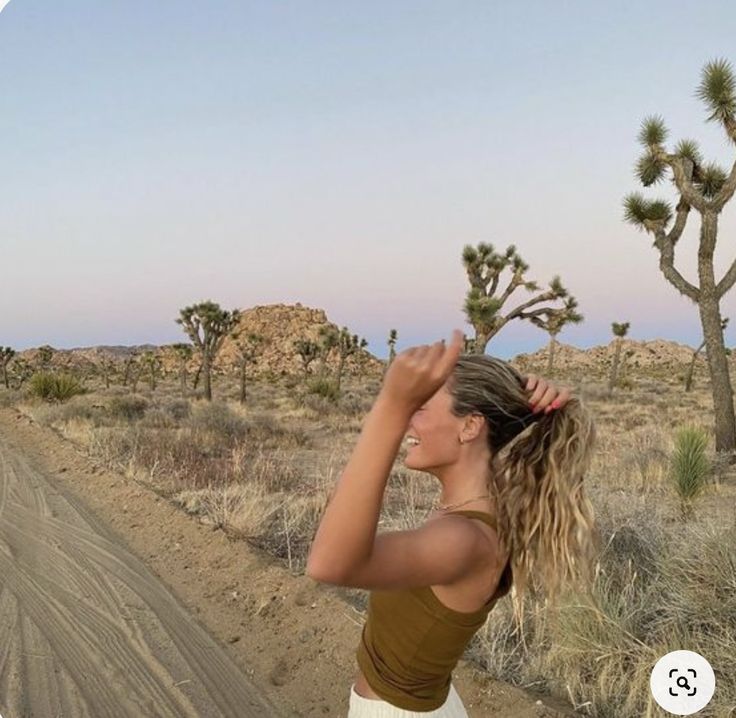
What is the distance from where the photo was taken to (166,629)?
5512 mm

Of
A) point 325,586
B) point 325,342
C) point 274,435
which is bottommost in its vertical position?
point 325,586

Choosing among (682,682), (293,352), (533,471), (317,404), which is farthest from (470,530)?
(293,352)

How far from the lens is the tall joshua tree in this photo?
44.2 feet

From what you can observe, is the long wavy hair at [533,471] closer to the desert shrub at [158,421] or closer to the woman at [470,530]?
the woman at [470,530]

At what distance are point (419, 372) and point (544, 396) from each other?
2.48 ft

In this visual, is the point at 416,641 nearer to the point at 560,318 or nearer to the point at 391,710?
the point at 391,710

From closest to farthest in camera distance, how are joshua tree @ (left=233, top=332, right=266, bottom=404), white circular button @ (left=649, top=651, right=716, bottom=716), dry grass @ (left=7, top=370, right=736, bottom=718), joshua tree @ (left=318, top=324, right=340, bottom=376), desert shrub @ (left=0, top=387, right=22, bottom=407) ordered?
1. white circular button @ (left=649, top=651, right=716, bottom=716)
2. dry grass @ (left=7, top=370, right=736, bottom=718)
3. desert shrub @ (left=0, top=387, right=22, bottom=407)
4. joshua tree @ (left=233, top=332, right=266, bottom=404)
5. joshua tree @ (left=318, top=324, right=340, bottom=376)

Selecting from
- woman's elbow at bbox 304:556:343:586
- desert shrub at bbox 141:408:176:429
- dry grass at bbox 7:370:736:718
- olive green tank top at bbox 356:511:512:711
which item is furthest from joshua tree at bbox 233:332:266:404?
woman's elbow at bbox 304:556:343:586

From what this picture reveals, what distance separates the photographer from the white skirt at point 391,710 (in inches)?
70.0

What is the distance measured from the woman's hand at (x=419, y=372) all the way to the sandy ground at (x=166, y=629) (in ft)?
11.3

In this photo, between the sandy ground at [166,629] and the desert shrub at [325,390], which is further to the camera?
the desert shrub at [325,390]

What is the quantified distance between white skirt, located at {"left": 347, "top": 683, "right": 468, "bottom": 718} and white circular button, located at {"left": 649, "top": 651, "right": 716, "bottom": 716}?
94.9 inches

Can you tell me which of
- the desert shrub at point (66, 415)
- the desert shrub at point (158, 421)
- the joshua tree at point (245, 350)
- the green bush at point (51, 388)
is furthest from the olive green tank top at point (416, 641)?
the joshua tree at point (245, 350)

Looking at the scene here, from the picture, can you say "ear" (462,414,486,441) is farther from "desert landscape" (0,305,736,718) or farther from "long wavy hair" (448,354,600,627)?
"desert landscape" (0,305,736,718)
